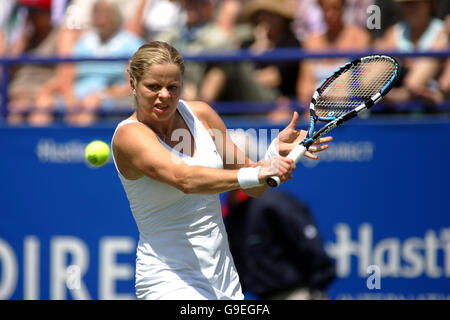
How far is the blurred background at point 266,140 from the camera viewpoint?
6051 millimetres

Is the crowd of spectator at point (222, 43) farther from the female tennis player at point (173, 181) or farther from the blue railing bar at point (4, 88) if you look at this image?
the female tennis player at point (173, 181)

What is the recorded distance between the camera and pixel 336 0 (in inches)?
247

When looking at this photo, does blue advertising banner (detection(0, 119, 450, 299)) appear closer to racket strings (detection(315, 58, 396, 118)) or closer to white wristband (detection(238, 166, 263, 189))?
racket strings (detection(315, 58, 396, 118))

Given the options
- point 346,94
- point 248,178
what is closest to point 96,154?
point 248,178

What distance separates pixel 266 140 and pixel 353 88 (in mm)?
1337

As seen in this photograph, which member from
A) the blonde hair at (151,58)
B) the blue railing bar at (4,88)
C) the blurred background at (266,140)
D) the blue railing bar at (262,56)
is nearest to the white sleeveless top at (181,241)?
the blonde hair at (151,58)

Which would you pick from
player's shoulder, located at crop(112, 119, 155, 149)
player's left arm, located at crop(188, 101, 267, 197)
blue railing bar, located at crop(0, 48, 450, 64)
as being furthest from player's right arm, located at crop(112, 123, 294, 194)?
blue railing bar, located at crop(0, 48, 450, 64)

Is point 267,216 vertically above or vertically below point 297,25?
below

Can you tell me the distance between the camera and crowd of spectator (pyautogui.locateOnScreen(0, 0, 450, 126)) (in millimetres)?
6199

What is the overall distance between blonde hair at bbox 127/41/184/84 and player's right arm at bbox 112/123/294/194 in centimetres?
26

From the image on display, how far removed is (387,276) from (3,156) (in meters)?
3.46

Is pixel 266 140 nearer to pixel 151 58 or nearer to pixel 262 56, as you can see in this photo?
pixel 262 56
